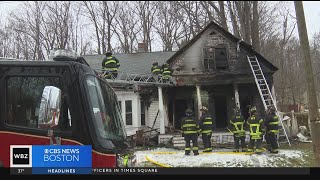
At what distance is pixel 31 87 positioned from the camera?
3.63 m

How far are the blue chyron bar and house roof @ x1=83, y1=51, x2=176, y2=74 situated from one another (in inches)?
576

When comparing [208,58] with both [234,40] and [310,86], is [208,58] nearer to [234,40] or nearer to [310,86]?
[234,40]

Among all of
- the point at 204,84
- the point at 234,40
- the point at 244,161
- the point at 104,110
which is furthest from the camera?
the point at 204,84

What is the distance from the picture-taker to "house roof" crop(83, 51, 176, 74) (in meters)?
18.5

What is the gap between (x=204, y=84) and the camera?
17.9 m

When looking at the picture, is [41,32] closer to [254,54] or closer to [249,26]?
[249,26]

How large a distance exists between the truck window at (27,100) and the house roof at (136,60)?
14277 mm

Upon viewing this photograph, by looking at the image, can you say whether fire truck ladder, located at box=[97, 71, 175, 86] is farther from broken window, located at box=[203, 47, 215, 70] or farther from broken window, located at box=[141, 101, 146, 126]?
broken window, located at box=[203, 47, 215, 70]

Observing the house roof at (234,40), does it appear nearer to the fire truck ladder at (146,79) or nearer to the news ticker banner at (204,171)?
the fire truck ladder at (146,79)

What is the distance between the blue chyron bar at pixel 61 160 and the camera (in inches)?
133

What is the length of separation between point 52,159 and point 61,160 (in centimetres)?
9

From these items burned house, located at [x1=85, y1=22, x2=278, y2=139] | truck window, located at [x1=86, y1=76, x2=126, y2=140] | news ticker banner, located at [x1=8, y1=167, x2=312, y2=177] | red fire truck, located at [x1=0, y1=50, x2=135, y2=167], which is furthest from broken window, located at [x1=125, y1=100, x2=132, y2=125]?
news ticker banner, located at [x1=8, y1=167, x2=312, y2=177]

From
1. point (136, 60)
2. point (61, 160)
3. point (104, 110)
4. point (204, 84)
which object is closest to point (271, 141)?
point (204, 84)
